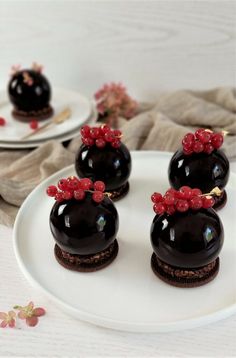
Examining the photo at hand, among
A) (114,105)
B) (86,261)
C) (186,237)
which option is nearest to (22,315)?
(86,261)

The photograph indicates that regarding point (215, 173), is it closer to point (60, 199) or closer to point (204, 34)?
point (60, 199)

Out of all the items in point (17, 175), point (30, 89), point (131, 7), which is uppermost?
point (131, 7)

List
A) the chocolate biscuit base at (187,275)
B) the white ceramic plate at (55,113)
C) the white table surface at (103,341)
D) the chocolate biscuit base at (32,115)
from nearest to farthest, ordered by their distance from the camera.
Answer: the white table surface at (103,341)
the chocolate biscuit base at (187,275)
the white ceramic plate at (55,113)
the chocolate biscuit base at (32,115)

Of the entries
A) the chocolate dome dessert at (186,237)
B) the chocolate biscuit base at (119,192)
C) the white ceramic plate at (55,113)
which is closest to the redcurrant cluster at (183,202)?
the chocolate dome dessert at (186,237)

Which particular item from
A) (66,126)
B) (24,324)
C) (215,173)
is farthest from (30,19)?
(24,324)

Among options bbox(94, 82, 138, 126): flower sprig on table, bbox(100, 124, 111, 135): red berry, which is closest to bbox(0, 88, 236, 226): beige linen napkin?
bbox(94, 82, 138, 126): flower sprig on table

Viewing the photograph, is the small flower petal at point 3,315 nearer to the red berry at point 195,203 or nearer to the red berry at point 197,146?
the red berry at point 195,203
